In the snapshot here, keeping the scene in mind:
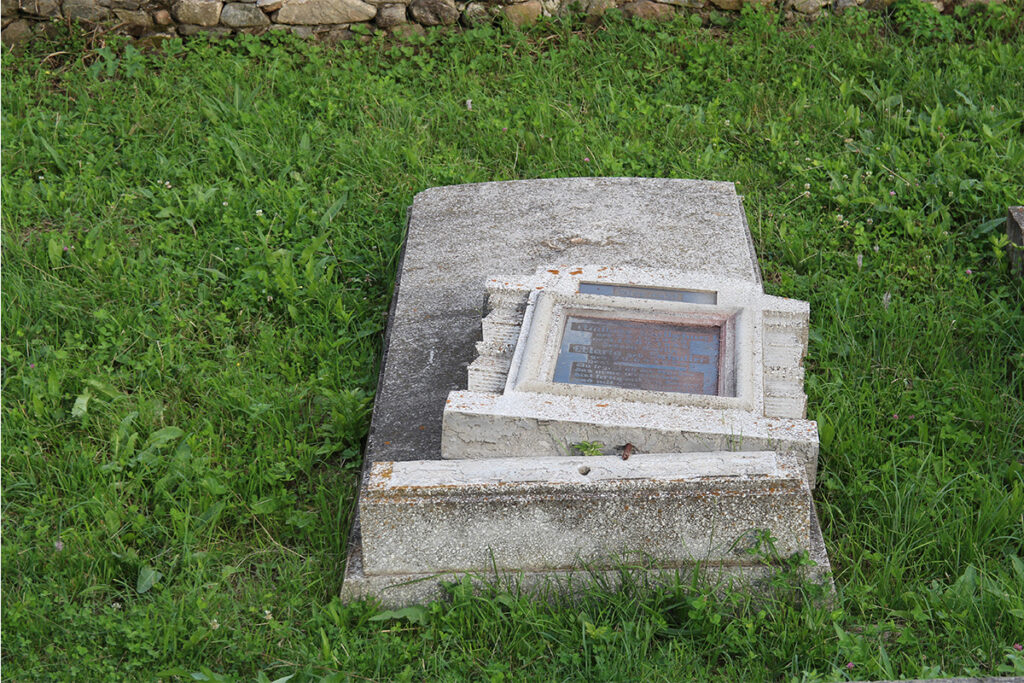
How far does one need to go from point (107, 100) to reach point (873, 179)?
3697mm

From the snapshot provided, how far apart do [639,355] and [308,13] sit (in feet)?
11.8

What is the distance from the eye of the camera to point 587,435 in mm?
2660

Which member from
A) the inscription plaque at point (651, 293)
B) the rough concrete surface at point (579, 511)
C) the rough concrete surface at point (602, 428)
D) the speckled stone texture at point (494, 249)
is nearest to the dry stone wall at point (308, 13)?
the speckled stone texture at point (494, 249)

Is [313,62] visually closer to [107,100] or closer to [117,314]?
[107,100]

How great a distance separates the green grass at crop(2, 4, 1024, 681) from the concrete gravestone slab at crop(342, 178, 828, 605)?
14 centimetres

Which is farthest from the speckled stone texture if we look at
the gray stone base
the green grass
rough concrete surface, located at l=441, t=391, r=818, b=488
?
the gray stone base

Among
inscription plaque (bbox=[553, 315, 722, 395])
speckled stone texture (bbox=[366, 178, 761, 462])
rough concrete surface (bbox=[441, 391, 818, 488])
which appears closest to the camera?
rough concrete surface (bbox=[441, 391, 818, 488])

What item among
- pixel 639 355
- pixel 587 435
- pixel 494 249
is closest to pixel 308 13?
pixel 494 249

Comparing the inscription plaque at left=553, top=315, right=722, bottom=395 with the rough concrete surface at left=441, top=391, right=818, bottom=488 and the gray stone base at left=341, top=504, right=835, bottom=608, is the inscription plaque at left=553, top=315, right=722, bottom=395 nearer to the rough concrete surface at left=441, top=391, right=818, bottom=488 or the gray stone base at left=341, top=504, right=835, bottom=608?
the rough concrete surface at left=441, top=391, right=818, bottom=488

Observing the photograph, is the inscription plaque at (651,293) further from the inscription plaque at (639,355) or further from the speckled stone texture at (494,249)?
the speckled stone texture at (494,249)

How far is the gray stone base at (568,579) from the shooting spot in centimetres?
257

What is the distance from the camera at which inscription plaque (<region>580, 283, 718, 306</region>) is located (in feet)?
10.4

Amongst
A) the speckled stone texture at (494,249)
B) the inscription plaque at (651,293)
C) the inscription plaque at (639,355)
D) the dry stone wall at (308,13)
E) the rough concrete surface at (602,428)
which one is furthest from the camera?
the dry stone wall at (308,13)

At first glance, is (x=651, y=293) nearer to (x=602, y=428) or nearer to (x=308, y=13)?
(x=602, y=428)
